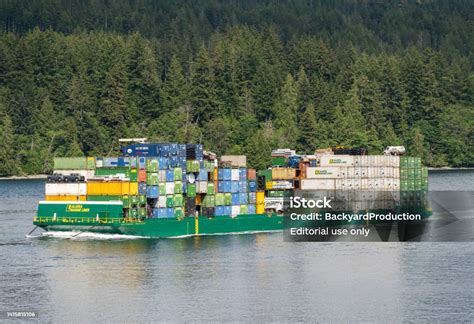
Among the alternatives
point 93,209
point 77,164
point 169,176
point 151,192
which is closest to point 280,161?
point 169,176

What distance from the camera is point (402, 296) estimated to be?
343 feet

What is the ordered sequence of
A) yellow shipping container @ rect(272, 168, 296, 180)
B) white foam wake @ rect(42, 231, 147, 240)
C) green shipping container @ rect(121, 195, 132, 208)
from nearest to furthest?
green shipping container @ rect(121, 195, 132, 208) → white foam wake @ rect(42, 231, 147, 240) → yellow shipping container @ rect(272, 168, 296, 180)

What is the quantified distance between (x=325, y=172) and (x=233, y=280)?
4885 cm

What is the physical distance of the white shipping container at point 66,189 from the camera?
450 ft

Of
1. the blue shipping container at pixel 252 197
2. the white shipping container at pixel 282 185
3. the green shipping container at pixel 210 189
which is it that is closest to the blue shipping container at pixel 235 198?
the blue shipping container at pixel 252 197

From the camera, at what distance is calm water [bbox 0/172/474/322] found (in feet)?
323

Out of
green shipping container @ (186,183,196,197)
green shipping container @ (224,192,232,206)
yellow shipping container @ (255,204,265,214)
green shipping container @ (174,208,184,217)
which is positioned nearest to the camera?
green shipping container @ (174,208,184,217)

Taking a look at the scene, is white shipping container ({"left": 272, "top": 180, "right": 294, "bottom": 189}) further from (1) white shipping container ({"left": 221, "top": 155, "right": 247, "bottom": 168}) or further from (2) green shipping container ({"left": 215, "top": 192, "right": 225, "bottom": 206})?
(2) green shipping container ({"left": 215, "top": 192, "right": 225, "bottom": 206})

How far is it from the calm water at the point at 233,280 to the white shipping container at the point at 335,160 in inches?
754

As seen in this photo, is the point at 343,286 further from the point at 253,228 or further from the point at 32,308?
the point at 253,228

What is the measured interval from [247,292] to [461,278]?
17.8 m

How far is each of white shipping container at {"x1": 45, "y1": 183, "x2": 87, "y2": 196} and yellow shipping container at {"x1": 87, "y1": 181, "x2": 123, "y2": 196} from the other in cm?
57

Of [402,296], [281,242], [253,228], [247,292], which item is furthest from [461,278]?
[253,228]

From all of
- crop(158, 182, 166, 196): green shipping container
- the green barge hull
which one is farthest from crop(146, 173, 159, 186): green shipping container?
the green barge hull
